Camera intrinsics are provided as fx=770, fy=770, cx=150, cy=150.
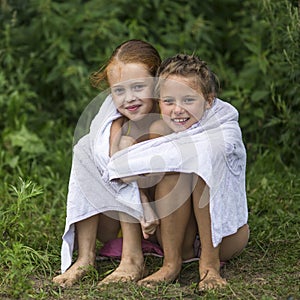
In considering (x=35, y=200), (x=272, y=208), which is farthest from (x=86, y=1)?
(x=272, y=208)

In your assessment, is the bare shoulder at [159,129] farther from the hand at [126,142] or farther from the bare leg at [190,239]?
the bare leg at [190,239]

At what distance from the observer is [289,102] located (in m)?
4.84

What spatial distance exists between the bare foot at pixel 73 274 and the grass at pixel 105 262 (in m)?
0.03

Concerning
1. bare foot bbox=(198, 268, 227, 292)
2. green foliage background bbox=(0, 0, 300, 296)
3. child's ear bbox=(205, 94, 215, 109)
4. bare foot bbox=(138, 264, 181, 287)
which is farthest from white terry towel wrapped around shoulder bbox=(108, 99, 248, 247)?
green foliage background bbox=(0, 0, 300, 296)

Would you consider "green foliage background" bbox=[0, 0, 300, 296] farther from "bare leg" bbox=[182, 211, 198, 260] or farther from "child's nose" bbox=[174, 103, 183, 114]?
"child's nose" bbox=[174, 103, 183, 114]

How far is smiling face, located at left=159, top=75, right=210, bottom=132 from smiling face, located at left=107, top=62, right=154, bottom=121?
0.39 ft

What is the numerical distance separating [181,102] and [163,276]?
0.75 meters

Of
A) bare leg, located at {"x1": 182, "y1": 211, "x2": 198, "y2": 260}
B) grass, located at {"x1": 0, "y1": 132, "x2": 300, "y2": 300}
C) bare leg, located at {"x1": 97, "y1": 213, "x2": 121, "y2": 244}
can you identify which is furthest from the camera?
bare leg, located at {"x1": 97, "y1": 213, "x2": 121, "y2": 244}

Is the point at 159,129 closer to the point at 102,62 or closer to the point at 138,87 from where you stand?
the point at 138,87

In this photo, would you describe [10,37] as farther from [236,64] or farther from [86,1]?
[236,64]

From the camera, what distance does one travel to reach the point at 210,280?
322 cm

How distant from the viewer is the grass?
3.17m

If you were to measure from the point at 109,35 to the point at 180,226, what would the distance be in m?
2.46

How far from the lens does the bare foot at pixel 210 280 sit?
3.19 metres
